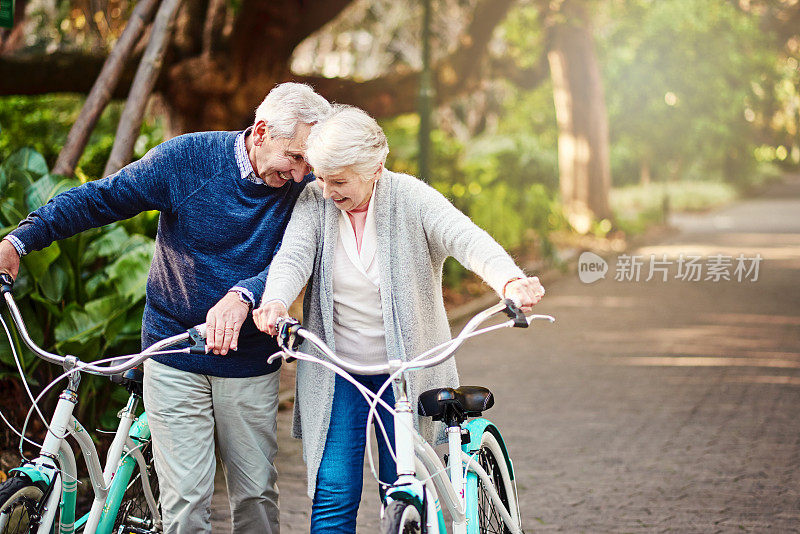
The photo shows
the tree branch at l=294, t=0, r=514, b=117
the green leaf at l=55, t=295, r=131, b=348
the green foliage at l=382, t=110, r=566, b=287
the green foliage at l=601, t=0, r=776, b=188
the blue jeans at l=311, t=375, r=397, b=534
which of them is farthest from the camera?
the green foliage at l=601, t=0, r=776, b=188

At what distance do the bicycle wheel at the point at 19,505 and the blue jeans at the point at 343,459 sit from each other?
0.89 meters

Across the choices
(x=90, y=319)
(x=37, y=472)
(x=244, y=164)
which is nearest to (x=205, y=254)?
(x=244, y=164)

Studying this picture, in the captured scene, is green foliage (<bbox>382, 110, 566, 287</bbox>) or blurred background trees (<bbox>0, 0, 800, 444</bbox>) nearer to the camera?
blurred background trees (<bbox>0, 0, 800, 444</bbox>)

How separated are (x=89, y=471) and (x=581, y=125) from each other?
19.8m

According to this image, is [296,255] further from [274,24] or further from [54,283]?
[274,24]

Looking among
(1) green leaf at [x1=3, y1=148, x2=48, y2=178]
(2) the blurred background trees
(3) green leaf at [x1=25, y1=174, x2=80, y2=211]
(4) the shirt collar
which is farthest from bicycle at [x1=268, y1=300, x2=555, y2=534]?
(1) green leaf at [x1=3, y1=148, x2=48, y2=178]

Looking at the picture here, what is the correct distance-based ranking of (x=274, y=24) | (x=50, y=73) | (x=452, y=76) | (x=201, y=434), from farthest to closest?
1. (x=452, y=76)
2. (x=50, y=73)
3. (x=274, y=24)
4. (x=201, y=434)

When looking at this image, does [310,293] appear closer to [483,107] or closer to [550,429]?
[550,429]

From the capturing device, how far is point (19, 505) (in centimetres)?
282

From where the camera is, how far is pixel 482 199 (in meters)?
16.5

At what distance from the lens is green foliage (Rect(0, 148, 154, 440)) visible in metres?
4.79

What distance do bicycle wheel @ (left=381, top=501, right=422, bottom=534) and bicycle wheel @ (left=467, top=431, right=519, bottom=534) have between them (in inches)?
23.5

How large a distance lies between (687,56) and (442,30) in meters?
12.9

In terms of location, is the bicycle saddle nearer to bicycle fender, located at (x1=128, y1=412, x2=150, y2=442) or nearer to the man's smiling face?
the man's smiling face
